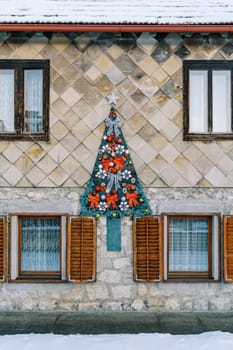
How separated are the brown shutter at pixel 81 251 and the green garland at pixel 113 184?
233 mm

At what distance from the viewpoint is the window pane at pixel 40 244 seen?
6.83 meters

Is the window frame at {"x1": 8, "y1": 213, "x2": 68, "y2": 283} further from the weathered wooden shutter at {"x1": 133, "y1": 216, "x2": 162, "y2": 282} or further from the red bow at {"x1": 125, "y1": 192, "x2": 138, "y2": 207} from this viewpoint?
the weathered wooden shutter at {"x1": 133, "y1": 216, "x2": 162, "y2": 282}

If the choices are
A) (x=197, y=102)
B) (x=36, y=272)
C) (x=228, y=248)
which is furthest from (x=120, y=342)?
(x=197, y=102)

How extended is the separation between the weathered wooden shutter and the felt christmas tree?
10.9 inches

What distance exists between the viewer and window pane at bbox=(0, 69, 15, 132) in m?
6.74

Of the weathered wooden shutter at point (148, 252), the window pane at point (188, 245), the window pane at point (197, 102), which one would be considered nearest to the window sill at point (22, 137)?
the weathered wooden shutter at point (148, 252)

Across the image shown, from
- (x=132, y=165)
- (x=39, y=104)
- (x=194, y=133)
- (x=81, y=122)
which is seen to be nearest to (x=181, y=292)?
(x=132, y=165)

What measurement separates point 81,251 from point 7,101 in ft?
9.95

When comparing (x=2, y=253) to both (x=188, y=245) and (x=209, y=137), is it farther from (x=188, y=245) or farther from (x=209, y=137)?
(x=209, y=137)

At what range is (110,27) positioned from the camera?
631 centimetres

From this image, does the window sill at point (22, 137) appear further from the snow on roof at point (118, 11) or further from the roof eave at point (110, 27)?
the snow on roof at point (118, 11)

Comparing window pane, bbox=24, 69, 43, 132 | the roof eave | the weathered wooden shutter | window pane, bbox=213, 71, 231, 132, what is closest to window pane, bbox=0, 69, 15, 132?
window pane, bbox=24, 69, 43, 132

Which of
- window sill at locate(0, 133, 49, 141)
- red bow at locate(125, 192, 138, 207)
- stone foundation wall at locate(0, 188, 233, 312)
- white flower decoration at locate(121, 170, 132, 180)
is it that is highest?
window sill at locate(0, 133, 49, 141)

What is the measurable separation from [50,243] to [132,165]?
2.09m
